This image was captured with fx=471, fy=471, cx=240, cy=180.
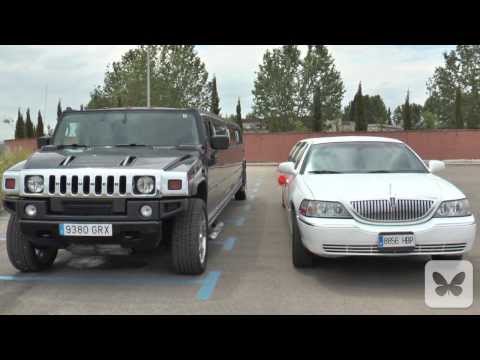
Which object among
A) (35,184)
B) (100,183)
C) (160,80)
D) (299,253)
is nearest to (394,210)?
(299,253)

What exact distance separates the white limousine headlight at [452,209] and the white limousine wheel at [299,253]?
1.48 metres

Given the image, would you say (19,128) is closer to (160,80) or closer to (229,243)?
(160,80)

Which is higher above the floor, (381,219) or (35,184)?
(35,184)

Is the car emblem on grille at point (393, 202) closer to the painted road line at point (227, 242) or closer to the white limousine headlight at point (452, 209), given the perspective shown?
the white limousine headlight at point (452, 209)

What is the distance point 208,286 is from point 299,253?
1.18 meters

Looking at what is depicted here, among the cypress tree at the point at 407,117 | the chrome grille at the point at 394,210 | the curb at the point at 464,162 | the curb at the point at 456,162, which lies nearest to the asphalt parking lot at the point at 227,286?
the chrome grille at the point at 394,210

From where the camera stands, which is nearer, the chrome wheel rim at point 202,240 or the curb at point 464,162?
the chrome wheel rim at point 202,240

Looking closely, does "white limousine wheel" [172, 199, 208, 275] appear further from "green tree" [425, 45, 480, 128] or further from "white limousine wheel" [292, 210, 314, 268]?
"green tree" [425, 45, 480, 128]

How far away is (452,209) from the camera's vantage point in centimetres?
484

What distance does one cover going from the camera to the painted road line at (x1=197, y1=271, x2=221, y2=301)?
4.63 metres

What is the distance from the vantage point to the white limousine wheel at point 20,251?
531cm

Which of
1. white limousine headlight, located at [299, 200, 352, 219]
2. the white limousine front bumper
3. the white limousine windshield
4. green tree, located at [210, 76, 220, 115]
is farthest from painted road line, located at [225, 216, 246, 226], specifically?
green tree, located at [210, 76, 220, 115]
